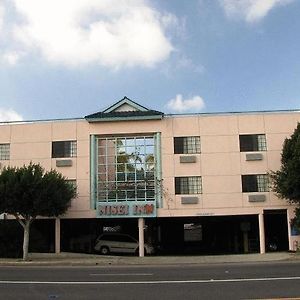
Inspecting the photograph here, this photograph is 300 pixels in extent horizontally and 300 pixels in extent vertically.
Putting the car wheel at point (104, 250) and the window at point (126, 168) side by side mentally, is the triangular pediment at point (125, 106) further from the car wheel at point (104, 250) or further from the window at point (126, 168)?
the car wheel at point (104, 250)

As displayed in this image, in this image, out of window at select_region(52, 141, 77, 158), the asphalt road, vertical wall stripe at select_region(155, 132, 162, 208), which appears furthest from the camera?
window at select_region(52, 141, 77, 158)

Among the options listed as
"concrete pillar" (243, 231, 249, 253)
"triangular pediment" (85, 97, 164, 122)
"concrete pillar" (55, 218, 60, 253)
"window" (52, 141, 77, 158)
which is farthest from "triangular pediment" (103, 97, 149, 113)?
"concrete pillar" (243, 231, 249, 253)

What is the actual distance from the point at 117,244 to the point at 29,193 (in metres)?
9.23

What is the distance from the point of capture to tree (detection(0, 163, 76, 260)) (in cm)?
2686

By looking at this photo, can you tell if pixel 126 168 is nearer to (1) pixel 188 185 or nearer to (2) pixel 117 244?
(1) pixel 188 185

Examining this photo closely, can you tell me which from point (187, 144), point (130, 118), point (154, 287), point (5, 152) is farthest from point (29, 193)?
point (154, 287)

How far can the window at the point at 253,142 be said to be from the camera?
31547 mm

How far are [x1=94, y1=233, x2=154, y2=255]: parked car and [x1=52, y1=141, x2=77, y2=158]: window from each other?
6.39 m

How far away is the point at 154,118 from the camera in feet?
104

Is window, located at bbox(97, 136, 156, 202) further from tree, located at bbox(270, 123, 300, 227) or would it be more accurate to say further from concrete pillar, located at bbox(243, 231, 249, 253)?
concrete pillar, located at bbox(243, 231, 249, 253)

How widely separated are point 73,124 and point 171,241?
1316 cm

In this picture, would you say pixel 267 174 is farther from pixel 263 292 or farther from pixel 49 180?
pixel 263 292

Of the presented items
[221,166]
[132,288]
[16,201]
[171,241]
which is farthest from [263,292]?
[171,241]

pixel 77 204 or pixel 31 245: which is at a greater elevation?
pixel 77 204
